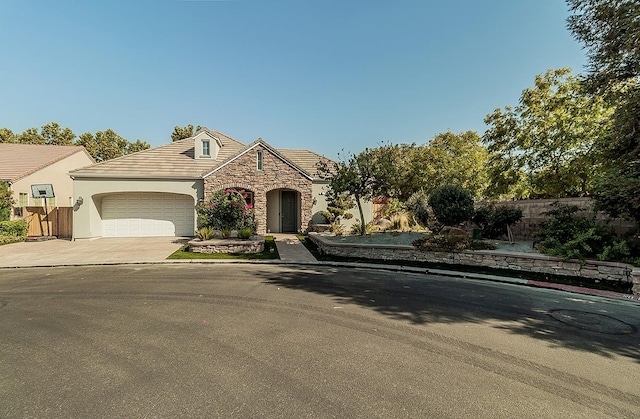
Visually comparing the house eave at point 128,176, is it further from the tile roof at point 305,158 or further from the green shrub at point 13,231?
the tile roof at point 305,158

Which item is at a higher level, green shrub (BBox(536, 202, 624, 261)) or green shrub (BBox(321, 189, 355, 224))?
green shrub (BBox(321, 189, 355, 224))

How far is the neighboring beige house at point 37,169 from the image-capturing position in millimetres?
19312

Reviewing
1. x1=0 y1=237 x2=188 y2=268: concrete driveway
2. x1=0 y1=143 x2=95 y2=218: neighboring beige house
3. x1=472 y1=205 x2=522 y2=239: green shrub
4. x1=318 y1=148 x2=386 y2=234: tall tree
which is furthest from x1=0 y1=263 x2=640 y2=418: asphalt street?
x1=0 y1=143 x2=95 y2=218: neighboring beige house

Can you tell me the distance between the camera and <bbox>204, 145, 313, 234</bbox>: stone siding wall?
18.5m

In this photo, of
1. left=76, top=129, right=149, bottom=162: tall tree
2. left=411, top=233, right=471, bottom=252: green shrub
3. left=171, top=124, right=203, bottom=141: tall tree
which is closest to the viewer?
left=411, top=233, right=471, bottom=252: green shrub

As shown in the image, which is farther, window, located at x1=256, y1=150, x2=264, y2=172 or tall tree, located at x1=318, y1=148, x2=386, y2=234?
window, located at x1=256, y1=150, x2=264, y2=172

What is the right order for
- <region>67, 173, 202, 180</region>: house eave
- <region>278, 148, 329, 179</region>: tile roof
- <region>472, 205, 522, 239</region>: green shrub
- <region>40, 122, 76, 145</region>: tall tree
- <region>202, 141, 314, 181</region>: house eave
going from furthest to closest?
<region>40, 122, 76, 145</region>: tall tree → <region>278, 148, 329, 179</region>: tile roof → <region>202, 141, 314, 181</region>: house eave → <region>67, 173, 202, 180</region>: house eave → <region>472, 205, 522, 239</region>: green shrub

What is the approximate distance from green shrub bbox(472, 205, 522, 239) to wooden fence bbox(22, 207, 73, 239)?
76.6 ft

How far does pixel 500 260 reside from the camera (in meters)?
9.79

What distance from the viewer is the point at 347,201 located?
64.0 feet

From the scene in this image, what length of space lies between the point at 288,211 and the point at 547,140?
15481 mm

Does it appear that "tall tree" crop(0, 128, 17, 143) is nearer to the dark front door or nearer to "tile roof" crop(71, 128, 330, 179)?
"tile roof" crop(71, 128, 330, 179)

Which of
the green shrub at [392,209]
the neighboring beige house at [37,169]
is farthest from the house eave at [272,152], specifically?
the neighboring beige house at [37,169]

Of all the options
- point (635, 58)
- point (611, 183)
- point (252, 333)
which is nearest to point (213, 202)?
point (252, 333)
